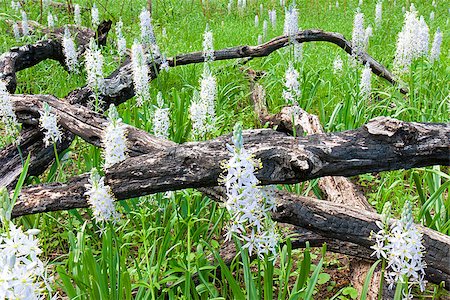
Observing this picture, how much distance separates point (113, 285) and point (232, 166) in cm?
90

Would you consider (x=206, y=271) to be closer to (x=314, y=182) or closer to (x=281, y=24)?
(x=314, y=182)

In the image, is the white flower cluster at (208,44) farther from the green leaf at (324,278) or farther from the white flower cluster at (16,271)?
the white flower cluster at (16,271)

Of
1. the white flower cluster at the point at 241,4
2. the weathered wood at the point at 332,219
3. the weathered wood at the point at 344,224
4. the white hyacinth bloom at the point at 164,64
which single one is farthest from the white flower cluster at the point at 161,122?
the white flower cluster at the point at 241,4

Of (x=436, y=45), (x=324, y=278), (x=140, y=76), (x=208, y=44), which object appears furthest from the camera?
(x=208, y=44)

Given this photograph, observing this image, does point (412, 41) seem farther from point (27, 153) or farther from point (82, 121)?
point (27, 153)

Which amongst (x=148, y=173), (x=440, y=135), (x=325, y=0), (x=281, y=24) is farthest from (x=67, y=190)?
(x=325, y=0)

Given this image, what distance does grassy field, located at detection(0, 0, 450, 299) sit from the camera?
2383 mm

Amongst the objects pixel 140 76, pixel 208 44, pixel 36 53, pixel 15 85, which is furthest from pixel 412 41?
pixel 36 53

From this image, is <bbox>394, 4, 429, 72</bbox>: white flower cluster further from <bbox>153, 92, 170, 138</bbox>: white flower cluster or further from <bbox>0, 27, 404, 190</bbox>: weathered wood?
<bbox>153, 92, 170, 138</bbox>: white flower cluster

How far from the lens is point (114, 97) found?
496cm

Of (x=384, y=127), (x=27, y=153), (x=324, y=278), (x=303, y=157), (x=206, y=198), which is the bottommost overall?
(x=324, y=278)

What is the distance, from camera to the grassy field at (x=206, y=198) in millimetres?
2383

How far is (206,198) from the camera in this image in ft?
10.5

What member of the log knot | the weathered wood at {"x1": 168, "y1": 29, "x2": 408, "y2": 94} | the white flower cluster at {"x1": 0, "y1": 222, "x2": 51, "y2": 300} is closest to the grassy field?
the weathered wood at {"x1": 168, "y1": 29, "x2": 408, "y2": 94}
